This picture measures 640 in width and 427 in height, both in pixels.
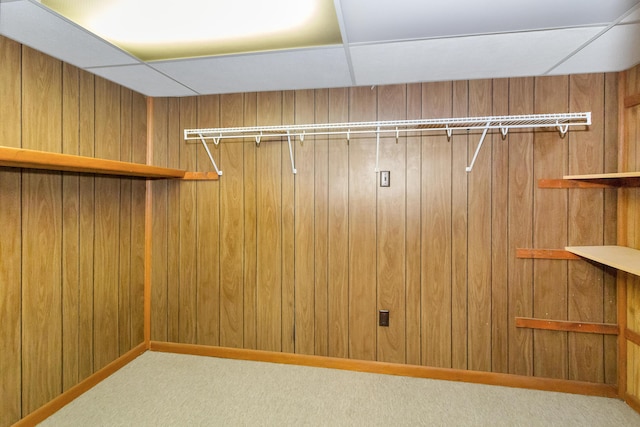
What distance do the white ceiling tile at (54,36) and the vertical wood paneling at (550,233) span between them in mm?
2603

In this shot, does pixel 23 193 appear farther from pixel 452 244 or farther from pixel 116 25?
pixel 452 244

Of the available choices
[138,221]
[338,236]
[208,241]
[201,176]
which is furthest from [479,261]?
[138,221]

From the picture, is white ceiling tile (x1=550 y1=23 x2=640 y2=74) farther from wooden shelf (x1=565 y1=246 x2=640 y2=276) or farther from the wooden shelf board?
the wooden shelf board

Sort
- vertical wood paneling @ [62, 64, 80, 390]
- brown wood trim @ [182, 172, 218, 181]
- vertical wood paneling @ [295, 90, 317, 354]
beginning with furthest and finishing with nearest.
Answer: brown wood trim @ [182, 172, 218, 181] < vertical wood paneling @ [295, 90, 317, 354] < vertical wood paneling @ [62, 64, 80, 390]

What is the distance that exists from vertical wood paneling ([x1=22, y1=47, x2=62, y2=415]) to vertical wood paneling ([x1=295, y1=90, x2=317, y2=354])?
4.83 feet

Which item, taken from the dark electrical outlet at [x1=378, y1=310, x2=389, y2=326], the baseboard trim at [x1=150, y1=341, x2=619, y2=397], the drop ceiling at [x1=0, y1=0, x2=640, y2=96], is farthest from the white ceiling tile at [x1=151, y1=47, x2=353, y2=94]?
the baseboard trim at [x1=150, y1=341, x2=619, y2=397]

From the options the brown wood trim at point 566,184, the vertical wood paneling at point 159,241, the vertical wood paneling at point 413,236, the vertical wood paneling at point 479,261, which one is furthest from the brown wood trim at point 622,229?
the vertical wood paneling at point 159,241

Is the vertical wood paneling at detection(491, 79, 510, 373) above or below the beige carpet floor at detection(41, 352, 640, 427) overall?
above

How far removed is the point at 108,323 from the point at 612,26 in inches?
133

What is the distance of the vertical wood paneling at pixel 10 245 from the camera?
163 centimetres

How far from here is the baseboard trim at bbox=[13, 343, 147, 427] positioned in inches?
69.7

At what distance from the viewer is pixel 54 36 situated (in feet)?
5.25

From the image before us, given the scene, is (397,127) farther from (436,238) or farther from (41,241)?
(41,241)

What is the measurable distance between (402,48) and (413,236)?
3.95 ft
